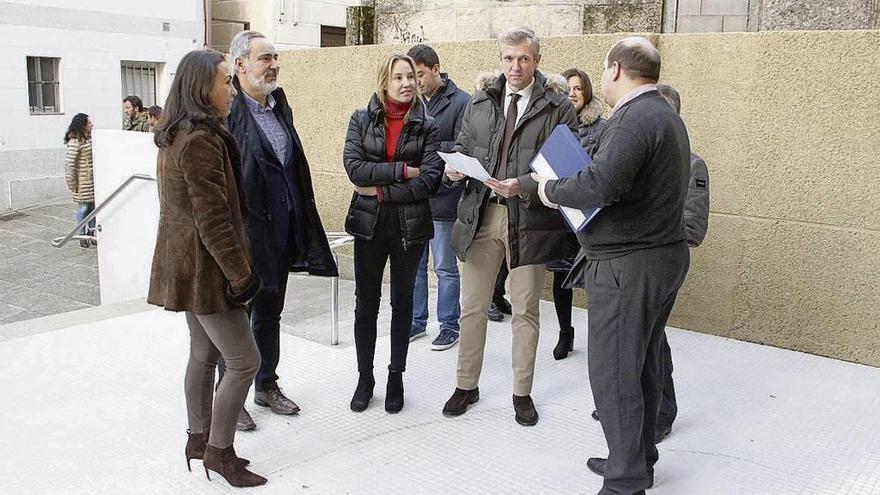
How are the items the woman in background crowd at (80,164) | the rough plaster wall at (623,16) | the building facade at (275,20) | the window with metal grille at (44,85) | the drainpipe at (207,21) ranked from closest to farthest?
1. the rough plaster wall at (623,16)
2. the woman in background crowd at (80,164)
3. the window with metal grille at (44,85)
4. the drainpipe at (207,21)
5. the building facade at (275,20)

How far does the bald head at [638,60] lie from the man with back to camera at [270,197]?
5.08 feet

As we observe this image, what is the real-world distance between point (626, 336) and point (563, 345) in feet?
6.10

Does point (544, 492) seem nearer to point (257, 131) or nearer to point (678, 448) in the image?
point (678, 448)

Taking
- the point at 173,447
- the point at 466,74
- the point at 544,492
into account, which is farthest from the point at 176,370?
the point at 466,74

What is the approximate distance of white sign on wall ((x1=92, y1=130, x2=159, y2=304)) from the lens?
755 centimetres

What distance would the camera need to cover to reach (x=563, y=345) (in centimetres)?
469

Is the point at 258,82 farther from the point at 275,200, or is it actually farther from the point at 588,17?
the point at 588,17

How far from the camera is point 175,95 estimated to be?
2934mm

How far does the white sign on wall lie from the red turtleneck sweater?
425 centimetres

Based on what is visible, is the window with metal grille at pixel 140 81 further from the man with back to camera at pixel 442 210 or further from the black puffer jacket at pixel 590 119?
the black puffer jacket at pixel 590 119

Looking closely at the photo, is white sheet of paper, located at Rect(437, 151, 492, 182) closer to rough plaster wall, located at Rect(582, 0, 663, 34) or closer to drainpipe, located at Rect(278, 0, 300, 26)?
rough plaster wall, located at Rect(582, 0, 663, 34)

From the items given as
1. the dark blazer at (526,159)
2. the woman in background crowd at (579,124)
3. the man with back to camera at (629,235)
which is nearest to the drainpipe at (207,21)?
the woman in background crowd at (579,124)

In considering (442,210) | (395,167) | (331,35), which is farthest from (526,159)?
(331,35)

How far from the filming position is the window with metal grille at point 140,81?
51.7 ft
